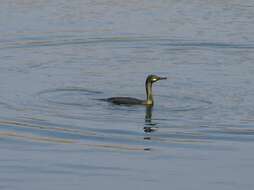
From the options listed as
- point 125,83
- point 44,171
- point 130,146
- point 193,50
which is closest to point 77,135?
point 130,146

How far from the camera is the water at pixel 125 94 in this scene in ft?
48.5

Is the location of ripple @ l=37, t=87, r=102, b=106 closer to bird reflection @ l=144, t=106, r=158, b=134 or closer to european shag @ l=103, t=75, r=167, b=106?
european shag @ l=103, t=75, r=167, b=106

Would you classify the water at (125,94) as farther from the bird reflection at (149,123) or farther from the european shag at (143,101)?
the european shag at (143,101)

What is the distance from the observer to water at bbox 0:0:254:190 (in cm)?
1480

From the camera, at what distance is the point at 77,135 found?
1720 centimetres

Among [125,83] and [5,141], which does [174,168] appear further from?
[125,83]

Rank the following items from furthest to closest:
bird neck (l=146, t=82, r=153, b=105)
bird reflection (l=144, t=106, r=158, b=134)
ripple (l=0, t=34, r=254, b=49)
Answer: ripple (l=0, t=34, r=254, b=49) < bird neck (l=146, t=82, r=153, b=105) < bird reflection (l=144, t=106, r=158, b=134)

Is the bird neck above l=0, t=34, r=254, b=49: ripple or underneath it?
underneath

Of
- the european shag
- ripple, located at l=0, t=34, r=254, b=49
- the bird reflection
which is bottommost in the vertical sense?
the bird reflection

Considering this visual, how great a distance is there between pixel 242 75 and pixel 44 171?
27.7ft

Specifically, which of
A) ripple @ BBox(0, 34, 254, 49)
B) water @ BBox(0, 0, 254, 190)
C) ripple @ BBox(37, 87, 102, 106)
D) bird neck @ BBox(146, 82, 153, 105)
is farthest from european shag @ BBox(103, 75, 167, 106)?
ripple @ BBox(0, 34, 254, 49)

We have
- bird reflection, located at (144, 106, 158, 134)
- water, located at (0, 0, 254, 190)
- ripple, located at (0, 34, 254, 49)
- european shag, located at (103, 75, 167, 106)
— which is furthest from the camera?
ripple, located at (0, 34, 254, 49)

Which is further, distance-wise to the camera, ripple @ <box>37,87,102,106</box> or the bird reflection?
ripple @ <box>37,87,102,106</box>

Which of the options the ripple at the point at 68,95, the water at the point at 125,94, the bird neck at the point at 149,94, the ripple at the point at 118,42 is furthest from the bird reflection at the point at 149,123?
the ripple at the point at 118,42
